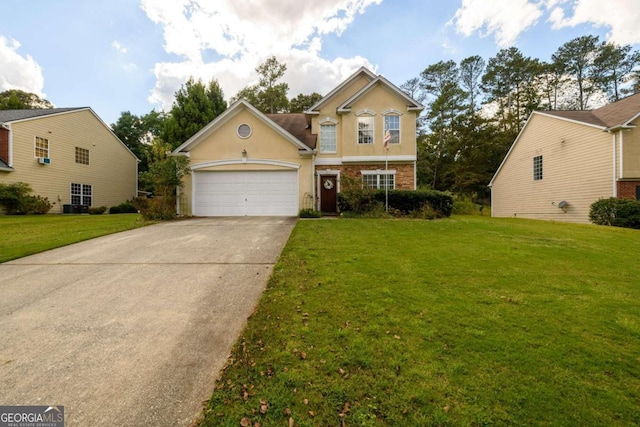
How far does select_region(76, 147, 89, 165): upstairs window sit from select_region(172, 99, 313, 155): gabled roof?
11.8 meters

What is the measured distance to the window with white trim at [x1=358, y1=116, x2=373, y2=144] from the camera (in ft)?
49.2

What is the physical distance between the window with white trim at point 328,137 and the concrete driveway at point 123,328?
10.2 metres

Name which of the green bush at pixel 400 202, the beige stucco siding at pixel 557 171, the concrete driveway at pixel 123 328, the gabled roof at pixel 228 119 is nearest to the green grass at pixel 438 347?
the concrete driveway at pixel 123 328

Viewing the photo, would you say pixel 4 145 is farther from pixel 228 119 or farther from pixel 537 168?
pixel 537 168

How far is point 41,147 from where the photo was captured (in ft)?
57.0

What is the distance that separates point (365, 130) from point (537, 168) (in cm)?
1145

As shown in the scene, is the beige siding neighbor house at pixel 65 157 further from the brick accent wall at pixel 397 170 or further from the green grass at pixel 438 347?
the green grass at pixel 438 347

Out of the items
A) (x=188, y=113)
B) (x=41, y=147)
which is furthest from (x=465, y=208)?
(x=41, y=147)

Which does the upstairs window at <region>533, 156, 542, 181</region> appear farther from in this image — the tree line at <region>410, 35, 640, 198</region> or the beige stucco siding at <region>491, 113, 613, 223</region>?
the tree line at <region>410, 35, 640, 198</region>

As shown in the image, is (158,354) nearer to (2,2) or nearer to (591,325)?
(591,325)

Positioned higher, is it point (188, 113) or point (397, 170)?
point (188, 113)

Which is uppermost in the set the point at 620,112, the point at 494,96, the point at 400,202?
the point at 494,96

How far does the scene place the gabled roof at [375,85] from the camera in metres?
14.5

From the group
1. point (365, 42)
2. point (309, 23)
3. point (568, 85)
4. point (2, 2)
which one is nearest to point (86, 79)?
point (2, 2)
